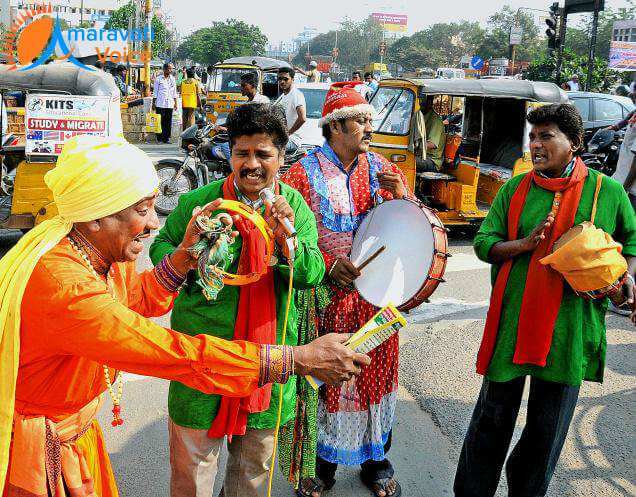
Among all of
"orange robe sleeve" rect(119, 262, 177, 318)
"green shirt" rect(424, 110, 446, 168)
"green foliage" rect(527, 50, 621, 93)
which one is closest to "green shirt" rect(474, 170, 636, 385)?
"orange robe sleeve" rect(119, 262, 177, 318)

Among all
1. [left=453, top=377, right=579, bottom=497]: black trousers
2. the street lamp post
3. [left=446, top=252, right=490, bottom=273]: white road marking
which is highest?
the street lamp post

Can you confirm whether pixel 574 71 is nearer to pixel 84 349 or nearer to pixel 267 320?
pixel 267 320

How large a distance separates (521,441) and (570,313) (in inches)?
24.9

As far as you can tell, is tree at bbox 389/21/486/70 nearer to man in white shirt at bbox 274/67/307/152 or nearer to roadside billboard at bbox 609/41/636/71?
roadside billboard at bbox 609/41/636/71

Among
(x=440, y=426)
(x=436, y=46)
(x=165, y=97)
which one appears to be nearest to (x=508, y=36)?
(x=436, y=46)

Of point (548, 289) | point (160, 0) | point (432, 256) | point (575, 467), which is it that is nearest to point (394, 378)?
point (432, 256)

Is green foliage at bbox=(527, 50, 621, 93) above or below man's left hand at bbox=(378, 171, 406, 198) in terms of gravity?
above

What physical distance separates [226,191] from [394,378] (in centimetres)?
134

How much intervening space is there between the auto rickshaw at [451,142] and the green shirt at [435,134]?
12 cm

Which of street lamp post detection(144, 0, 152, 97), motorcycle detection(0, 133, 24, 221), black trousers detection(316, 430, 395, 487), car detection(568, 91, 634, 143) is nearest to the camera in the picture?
black trousers detection(316, 430, 395, 487)

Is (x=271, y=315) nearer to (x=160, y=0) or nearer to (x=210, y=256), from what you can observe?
(x=210, y=256)

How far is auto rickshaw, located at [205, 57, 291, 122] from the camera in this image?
57.3ft

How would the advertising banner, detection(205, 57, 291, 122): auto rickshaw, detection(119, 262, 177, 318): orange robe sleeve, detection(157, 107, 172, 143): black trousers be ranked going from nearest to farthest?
detection(119, 262, 177, 318): orange robe sleeve
the advertising banner
detection(157, 107, 172, 143): black trousers
detection(205, 57, 291, 122): auto rickshaw

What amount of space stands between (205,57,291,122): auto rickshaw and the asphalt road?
12.7 metres
